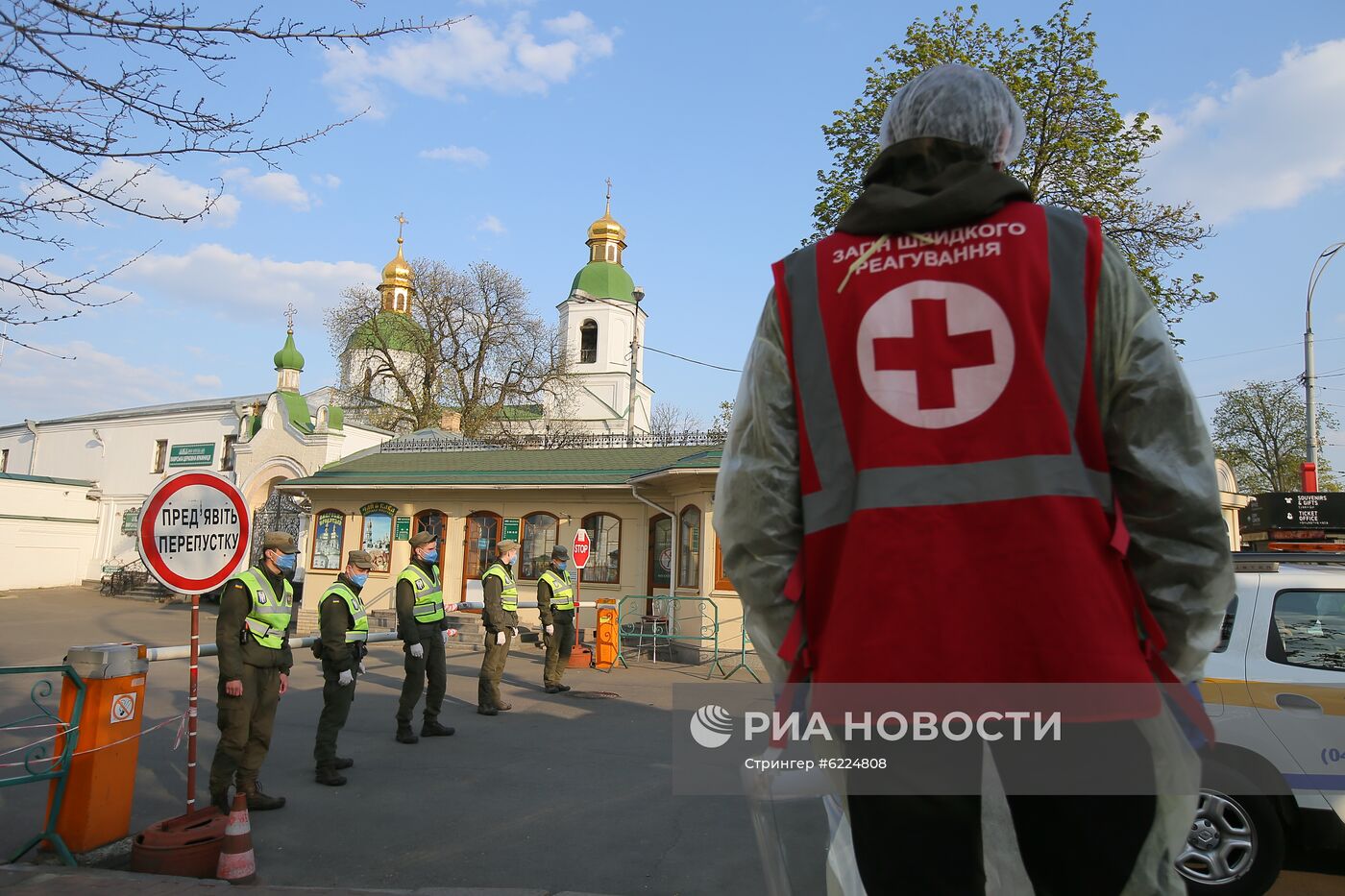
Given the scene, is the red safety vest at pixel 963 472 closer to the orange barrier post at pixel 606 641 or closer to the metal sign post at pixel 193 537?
the metal sign post at pixel 193 537

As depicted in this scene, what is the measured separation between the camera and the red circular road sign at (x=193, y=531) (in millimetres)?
5871

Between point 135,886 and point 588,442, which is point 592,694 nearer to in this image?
point 135,886

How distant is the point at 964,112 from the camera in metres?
1.75

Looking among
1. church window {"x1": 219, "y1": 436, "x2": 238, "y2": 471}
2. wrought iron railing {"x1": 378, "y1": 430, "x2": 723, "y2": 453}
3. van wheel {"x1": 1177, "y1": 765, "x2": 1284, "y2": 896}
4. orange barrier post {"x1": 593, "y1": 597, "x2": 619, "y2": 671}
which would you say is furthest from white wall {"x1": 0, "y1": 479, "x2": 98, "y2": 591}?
van wheel {"x1": 1177, "y1": 765, "x2": 1284, "y2": 896}

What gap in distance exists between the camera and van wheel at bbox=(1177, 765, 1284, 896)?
15.5ft

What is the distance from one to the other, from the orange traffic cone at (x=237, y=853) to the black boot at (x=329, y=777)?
2414mm

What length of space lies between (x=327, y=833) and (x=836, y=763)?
569cm

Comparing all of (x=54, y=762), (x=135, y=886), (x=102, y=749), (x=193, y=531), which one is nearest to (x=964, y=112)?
(x=135, y=886)

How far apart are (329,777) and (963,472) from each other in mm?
7478

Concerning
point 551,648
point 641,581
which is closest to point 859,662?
point 551,648

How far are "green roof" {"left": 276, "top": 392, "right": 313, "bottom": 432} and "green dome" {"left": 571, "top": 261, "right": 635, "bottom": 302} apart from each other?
2382cm

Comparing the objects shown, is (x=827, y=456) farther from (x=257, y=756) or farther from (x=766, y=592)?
(x=257, y=756)

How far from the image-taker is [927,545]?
149 centimetres

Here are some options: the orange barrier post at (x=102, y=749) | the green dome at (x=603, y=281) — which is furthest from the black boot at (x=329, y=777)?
the green dome at (x=603, y=281)
